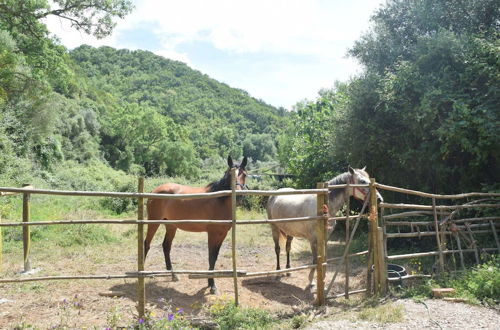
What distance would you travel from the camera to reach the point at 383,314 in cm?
456

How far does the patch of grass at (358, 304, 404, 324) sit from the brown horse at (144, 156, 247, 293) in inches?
80.6

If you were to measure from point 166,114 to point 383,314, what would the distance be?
63.2m

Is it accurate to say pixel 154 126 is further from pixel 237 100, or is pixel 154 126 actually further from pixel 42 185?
pixel 237 100

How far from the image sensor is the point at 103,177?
28.0 meters

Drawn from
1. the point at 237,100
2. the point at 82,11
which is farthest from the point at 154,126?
the point at 237,100

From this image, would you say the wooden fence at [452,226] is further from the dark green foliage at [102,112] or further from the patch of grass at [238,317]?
the dark green foliage at [102,112]

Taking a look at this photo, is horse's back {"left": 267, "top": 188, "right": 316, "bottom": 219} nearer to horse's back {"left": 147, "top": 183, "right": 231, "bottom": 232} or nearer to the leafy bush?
horse's back {"left": 147, "top": 183, "right": 231, "bottom": 232}

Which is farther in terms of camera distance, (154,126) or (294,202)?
(154,126)

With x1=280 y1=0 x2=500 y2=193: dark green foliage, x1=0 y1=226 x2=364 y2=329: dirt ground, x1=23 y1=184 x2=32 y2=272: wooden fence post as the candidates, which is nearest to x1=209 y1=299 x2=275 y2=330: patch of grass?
x1=0 y1=226 x2=364 y2=329: dirt ground

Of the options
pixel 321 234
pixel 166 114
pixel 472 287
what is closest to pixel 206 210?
pixel 321 234

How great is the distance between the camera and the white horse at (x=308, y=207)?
611 cm

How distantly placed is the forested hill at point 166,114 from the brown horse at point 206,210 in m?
35.6

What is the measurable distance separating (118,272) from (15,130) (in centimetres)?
1751

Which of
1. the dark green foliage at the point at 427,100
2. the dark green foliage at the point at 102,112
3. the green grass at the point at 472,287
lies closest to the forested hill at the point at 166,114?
the dark green foliage at the point at 102,112
